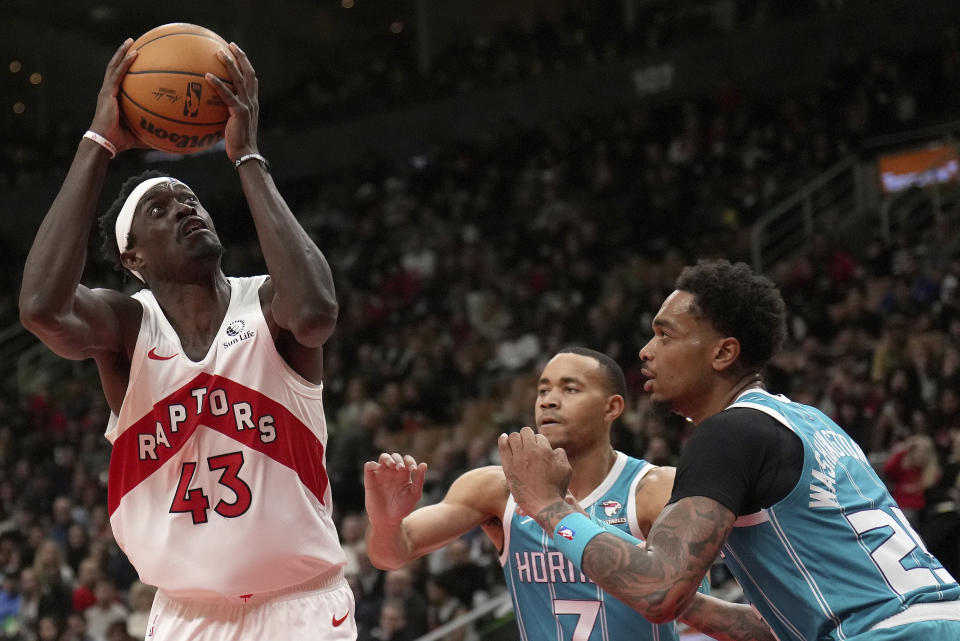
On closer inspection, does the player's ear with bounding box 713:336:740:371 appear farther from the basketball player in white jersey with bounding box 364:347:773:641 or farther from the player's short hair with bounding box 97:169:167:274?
the player's short hair with bounding box 97:169:167:274

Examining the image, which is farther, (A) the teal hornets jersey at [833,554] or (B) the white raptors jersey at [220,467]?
(B) the white raptors jersey at [220,467]

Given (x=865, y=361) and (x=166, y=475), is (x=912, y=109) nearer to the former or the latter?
(x=865, y=361)

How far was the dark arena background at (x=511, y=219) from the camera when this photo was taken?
1023 centimetres

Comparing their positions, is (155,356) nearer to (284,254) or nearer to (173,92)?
(284,254)

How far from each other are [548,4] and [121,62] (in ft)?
62.8

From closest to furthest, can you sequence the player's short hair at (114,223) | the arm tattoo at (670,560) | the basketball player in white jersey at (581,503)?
the arm tattoo at (670,560) → the player's short hair at (114,223) → the basketball player in white jersey at (581,503)

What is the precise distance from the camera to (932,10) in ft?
52.0

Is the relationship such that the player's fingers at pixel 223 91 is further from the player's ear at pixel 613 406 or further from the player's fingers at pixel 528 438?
the player's ear at pixel 613 406

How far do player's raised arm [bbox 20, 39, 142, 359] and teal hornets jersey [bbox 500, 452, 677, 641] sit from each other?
6.04 ft

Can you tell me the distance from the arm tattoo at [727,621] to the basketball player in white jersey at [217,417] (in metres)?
1.16

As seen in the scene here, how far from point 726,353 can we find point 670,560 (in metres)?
0.73

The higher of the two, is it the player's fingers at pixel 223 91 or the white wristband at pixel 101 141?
the player's fingers at pixel 223 91

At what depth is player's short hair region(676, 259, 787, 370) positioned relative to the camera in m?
3.38

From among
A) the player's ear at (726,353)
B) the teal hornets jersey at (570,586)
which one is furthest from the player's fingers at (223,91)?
the teal hornets jersey at (570,586)
